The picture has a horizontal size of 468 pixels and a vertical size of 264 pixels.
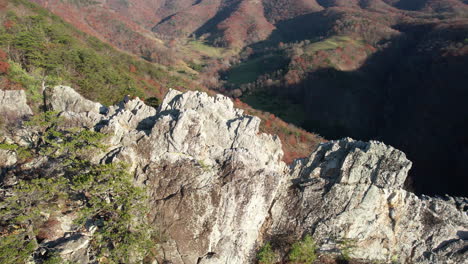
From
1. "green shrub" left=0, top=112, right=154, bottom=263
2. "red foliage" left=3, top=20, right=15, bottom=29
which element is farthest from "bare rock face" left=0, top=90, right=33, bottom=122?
"red foliage" left=3, top=20, right=15, bottom=29

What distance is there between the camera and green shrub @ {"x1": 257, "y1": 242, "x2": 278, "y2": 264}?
23.5m

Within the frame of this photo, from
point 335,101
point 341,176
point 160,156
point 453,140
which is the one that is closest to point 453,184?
point 453,140

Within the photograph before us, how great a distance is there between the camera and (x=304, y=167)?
2702cm

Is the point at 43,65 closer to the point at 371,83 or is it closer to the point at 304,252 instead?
the point at 304,252

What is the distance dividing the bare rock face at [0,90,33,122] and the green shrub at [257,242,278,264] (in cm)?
2565

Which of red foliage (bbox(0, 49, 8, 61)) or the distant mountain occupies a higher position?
red foliage (bbox(0, 49, 8, 61))

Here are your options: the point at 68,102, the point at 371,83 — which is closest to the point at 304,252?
the point at 68,102

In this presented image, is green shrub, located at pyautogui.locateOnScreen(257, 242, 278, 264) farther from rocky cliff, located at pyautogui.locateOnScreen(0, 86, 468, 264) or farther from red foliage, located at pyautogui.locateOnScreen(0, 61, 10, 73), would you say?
red foliage, located at pyautogui.locateOnScreen(0, 61, 10, 73)

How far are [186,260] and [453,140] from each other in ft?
313

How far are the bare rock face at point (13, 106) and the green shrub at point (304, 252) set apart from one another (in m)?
28.0

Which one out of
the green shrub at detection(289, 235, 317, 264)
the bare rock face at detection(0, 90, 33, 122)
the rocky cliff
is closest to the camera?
the rocky cliff

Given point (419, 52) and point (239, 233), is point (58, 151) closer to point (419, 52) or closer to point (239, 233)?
point (239, 233)

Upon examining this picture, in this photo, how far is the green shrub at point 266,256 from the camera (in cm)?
2355

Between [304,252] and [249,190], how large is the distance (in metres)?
7.26
